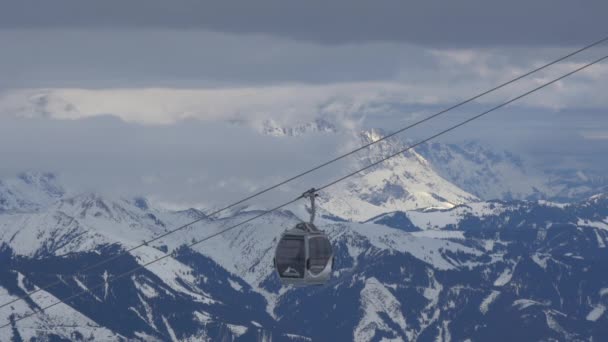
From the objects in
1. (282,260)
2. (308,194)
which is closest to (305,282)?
(282,260)

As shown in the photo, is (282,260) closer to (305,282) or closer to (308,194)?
(305,282)

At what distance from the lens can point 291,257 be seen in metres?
110

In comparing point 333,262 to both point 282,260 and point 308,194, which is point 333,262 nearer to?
point 282,260

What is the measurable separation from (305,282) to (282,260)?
8.40ft

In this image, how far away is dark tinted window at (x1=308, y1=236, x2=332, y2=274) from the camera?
11019cm

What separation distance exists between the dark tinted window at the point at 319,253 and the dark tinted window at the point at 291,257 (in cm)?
89

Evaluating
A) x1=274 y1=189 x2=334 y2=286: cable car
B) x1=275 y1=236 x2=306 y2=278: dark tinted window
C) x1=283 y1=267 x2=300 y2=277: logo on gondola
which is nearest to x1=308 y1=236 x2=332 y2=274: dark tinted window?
x1=274 y1=189 x2=334 y2=286: cable car

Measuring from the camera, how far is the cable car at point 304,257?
360 ft

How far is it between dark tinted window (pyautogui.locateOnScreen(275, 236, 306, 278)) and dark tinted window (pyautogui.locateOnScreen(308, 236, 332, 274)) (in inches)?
35.1

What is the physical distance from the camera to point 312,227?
11156cm

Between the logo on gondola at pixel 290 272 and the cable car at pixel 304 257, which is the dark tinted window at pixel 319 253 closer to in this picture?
the cable car at pixel 304 257

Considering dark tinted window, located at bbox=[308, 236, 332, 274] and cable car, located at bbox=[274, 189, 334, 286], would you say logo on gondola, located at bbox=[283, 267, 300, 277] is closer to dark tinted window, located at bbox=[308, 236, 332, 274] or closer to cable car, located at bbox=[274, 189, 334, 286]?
cable car, located at bbox=[274, 189, 334, 286]

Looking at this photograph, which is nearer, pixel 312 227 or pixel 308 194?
pixel 308 194

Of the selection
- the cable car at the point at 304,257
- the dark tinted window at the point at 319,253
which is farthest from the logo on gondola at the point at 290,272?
the dark tinted window at the point at 319,253
